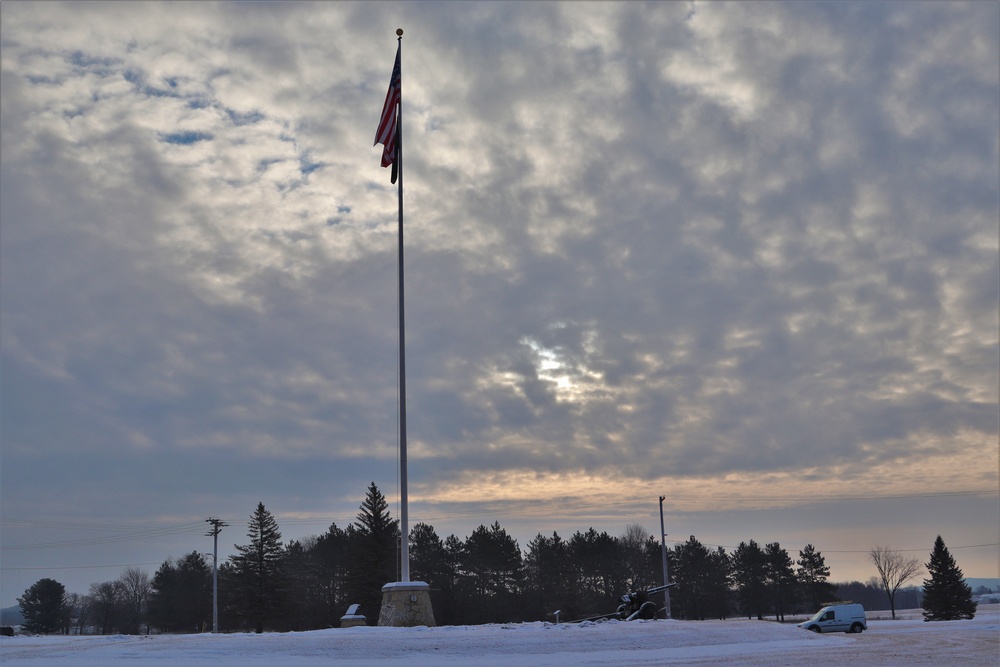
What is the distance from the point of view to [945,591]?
86.0 metres

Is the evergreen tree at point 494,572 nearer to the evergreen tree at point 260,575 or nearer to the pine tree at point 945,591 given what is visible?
the evergreen tree at point 260,575

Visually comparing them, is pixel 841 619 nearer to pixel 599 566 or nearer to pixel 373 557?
pixel 373 557

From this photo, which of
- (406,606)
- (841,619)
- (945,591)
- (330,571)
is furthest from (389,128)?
(945,591)

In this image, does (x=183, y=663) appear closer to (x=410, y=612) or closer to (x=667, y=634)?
(x=410, y=612)

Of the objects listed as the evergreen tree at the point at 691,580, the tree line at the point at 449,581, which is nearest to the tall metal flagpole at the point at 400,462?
the tree line at the point at 449,581

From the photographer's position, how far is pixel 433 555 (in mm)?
92938

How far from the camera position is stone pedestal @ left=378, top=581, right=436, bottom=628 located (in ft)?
90.6

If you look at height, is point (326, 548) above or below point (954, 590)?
above

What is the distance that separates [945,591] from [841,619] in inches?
2188

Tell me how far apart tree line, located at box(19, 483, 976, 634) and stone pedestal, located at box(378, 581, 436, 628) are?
46.6 m

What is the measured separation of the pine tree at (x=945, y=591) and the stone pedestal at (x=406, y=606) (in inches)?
2983

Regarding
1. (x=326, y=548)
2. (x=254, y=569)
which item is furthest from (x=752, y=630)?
(x=326, y=548)

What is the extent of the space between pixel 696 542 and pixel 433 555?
121 feet

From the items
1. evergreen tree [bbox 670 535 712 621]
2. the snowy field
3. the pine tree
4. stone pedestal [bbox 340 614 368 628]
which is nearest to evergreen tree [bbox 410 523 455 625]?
evergreen tree [bbox 670 535 712 621]
